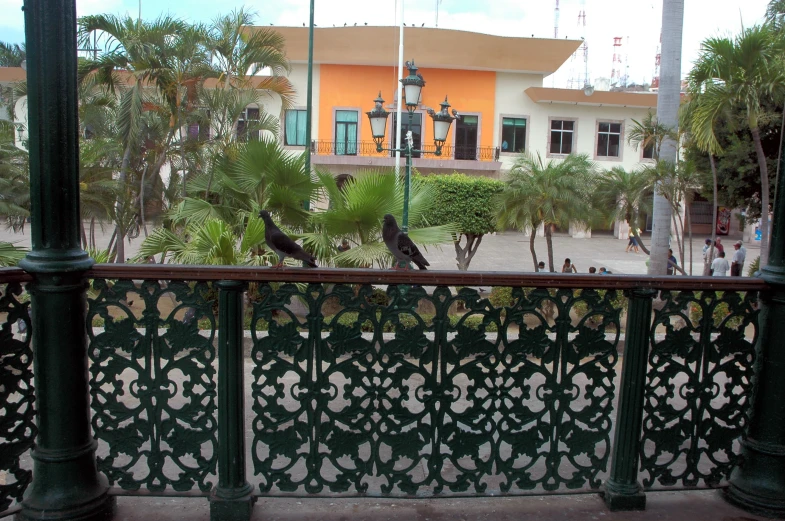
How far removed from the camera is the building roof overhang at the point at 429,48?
26734 millimetres

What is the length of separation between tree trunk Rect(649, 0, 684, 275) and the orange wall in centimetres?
1833

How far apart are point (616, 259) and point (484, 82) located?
10.6 meters

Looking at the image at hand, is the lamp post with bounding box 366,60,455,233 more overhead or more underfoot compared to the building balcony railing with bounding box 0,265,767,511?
more overhead

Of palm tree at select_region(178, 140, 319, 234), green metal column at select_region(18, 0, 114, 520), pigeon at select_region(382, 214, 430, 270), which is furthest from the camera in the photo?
palm tree at select_region(178, 140, 319, 234)

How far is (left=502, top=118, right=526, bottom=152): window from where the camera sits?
3038 cm

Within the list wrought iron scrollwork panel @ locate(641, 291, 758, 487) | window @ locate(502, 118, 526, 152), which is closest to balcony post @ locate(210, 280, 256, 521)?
wrought iron scrollwork panel @ locate(641, 291, 758, 487)

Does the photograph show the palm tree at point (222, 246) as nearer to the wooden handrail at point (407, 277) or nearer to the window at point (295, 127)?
the wooden handrail at point (407, 277)

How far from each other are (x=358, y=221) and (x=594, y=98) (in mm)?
25217

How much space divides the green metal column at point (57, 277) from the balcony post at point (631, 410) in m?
2.38

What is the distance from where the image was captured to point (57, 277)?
2637 millimetres

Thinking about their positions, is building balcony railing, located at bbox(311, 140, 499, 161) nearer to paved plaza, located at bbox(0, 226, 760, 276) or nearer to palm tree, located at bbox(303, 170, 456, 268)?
paved plaza, located at bbox(0, 226, 760, 276)

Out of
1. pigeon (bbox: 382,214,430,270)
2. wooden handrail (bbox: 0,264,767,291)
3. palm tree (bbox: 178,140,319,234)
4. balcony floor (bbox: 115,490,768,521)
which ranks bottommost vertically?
balcony floor (bbox: 115,490,768,521)

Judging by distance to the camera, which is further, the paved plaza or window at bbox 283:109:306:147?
window at bbox 283:109:306:147

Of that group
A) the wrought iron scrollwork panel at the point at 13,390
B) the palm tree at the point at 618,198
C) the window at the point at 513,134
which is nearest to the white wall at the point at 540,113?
the window at the point at 513,134
